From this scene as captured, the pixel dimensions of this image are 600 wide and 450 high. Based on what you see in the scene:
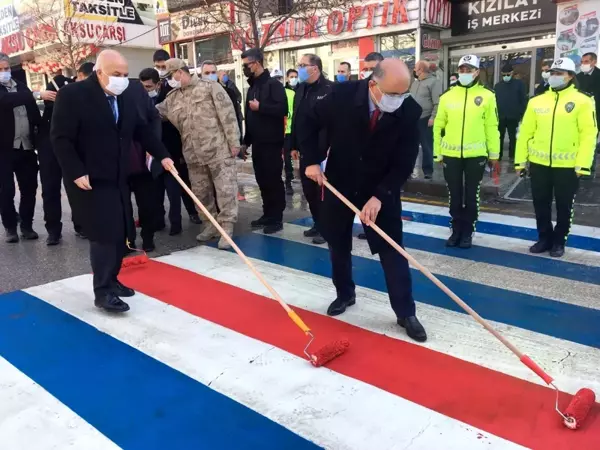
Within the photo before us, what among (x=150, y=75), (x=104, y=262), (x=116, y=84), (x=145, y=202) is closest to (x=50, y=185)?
(x=145, y=202)

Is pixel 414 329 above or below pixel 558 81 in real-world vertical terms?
below

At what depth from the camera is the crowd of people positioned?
12.8 feet

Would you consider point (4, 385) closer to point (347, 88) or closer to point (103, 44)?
point (347, 88)

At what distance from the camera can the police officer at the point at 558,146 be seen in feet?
17.6

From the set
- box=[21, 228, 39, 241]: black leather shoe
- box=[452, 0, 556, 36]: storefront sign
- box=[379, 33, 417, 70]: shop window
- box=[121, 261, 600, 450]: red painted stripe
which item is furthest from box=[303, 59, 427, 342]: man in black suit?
box=[379, 33, 417, 70]: shop window

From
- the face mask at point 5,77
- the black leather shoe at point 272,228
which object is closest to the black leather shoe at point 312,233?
the black leather shoe at point 272,228

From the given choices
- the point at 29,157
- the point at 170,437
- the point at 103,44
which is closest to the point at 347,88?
the point at 170,437

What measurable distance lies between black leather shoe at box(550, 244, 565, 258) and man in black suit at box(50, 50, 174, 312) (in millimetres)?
4247

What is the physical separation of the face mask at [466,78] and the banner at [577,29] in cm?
700

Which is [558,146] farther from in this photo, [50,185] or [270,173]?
[50,185]

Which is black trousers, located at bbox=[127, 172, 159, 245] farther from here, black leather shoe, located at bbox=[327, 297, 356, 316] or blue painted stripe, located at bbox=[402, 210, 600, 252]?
blue painted stripe, located at bbox=[402, 210, 600, 252]

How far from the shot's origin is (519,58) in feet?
46.2

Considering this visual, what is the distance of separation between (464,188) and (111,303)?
3.87 metres

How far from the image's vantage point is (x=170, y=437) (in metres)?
2.85
